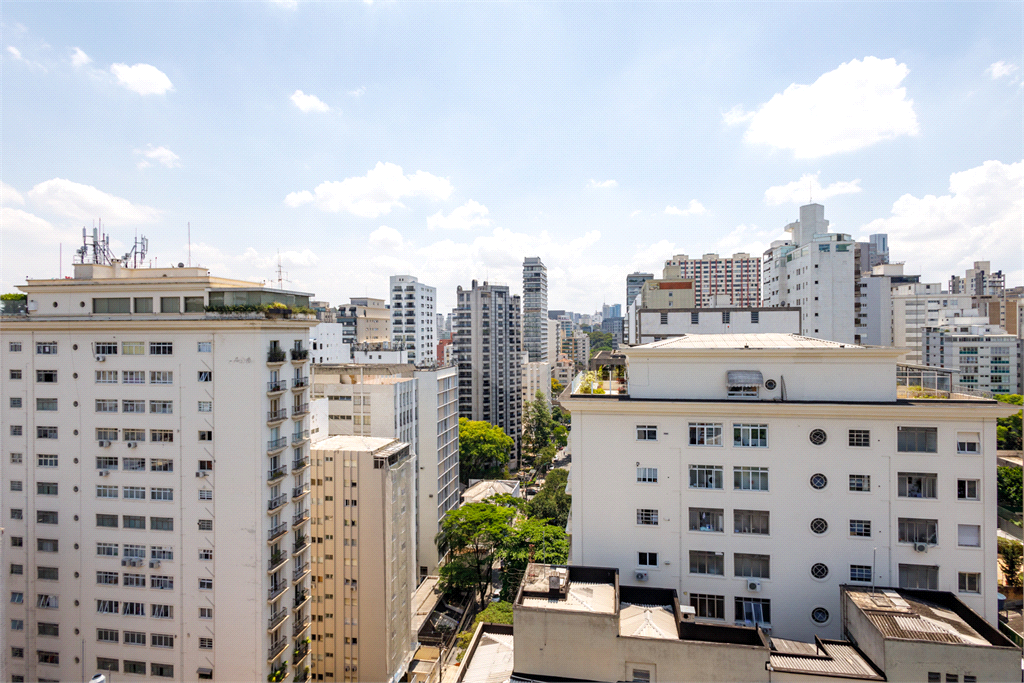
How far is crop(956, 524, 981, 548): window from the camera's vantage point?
59.9 feet

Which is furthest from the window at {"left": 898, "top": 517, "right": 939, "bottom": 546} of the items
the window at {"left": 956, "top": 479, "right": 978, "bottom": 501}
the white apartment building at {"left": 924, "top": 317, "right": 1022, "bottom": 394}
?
the white apartment building at {"left": 924, "top": 317, "right": 1022, "bottom": 394}

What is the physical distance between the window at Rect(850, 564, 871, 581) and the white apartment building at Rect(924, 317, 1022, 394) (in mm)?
73192

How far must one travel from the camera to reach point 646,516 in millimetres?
19812

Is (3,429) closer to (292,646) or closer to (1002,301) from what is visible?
(292,646)

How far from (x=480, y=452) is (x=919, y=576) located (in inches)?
2248

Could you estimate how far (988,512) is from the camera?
59.6 ft

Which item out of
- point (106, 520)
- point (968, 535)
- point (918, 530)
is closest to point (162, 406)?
point (106, 520)

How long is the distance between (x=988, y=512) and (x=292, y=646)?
3132 centimetres

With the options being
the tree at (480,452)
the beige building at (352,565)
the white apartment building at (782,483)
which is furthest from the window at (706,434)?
the tree at (480,452)

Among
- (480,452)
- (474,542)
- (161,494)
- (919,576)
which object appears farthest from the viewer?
(480,452)

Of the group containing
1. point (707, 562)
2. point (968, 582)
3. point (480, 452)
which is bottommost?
point (480, 452)

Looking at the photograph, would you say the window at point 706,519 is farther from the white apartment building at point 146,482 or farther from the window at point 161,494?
the window at point 161,494

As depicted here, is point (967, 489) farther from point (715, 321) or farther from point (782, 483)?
point (715, 321)

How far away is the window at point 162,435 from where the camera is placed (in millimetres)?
26130
